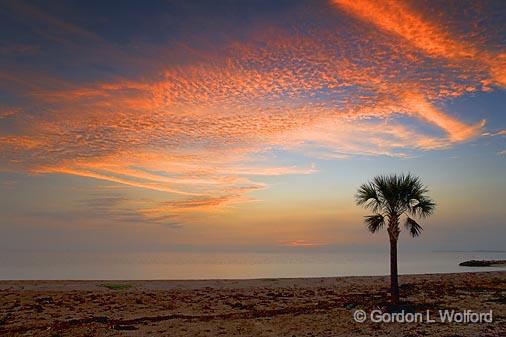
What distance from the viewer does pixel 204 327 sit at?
1888 centimetres

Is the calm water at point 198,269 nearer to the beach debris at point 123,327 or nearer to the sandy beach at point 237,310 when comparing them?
the sandy beach at point 237,310

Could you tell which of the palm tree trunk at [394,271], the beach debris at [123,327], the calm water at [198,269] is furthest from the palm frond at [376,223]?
the calm water at [198,269]

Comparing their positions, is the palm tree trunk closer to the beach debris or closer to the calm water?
the beach debris

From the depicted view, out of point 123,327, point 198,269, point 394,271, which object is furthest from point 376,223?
point 198,269

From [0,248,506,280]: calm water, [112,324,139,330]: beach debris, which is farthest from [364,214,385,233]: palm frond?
[0,248,506,280]: calm water

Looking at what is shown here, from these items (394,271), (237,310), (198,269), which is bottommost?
(198,269)

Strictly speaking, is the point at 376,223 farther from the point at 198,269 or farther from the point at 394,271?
the point at 198,269

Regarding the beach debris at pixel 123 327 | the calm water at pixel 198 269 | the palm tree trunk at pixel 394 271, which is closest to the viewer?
the beach debris at pixel 123 327

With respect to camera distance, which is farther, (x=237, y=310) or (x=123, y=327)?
(x=237, y=310)

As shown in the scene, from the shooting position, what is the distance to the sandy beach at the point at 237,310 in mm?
17766

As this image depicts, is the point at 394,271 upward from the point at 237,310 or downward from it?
upward

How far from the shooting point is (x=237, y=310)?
77.3ft

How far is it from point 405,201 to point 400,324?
594 centimetres

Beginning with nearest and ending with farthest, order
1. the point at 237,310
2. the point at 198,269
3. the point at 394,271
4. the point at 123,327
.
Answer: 1. the point at 123,327
2. the point at 394,271
3. the point at 237,310
4. the point at 198,269
